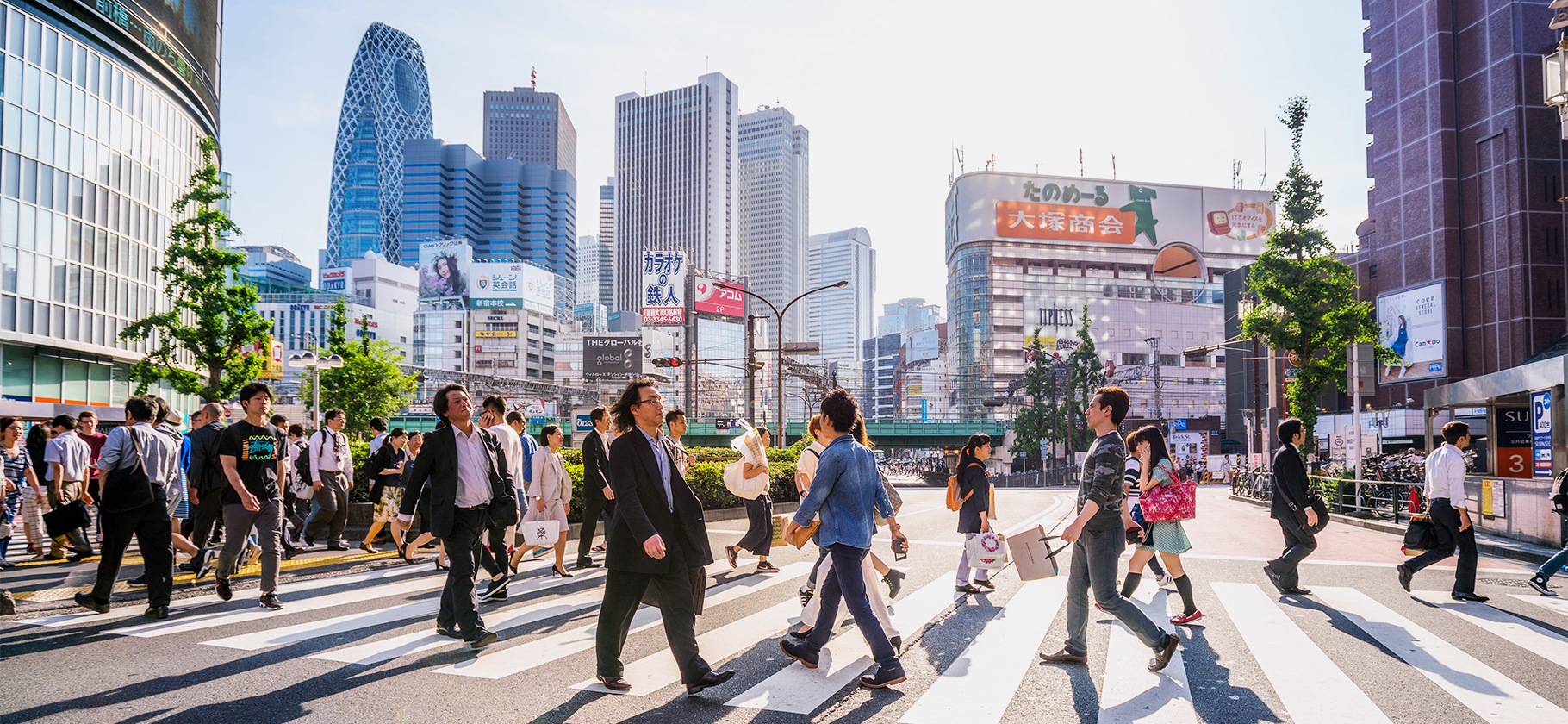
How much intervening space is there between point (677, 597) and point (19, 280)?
38593 millimetres

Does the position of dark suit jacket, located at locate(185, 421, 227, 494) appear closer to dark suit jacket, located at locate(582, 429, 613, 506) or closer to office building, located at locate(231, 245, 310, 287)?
dark suit jacket, located at locate(582, 429, 613, 506)

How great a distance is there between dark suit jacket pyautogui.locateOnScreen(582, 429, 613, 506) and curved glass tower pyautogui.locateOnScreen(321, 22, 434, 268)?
620ft

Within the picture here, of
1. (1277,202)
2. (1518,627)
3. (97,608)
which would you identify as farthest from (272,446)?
(1277,202)

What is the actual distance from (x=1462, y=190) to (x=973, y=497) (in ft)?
137

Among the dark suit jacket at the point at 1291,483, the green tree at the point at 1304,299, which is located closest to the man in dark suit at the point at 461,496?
the dark suit jacket at the point at 1291,483

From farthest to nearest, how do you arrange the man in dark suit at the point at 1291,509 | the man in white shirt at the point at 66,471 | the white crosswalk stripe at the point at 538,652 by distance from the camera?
the man in white shirt at the point at 66,471, the man in dark suit at the point at 1291,509, the white crosswalk stripe at the point at 538,652

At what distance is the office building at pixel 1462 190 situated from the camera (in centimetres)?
3544

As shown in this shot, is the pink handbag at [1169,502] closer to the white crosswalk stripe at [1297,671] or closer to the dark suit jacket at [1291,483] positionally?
the white crosswalk stripe at [1297,671]

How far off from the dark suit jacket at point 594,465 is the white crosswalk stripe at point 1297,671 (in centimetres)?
473

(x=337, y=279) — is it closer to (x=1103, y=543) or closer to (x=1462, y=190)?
(x=1462, y=190)

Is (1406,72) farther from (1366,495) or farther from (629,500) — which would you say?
(629,500)

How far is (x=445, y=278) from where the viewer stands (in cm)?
12338

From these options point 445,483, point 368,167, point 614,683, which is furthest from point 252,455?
point 368,167

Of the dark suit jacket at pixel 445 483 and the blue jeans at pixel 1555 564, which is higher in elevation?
the dark suit jacket at pixel 445 483
